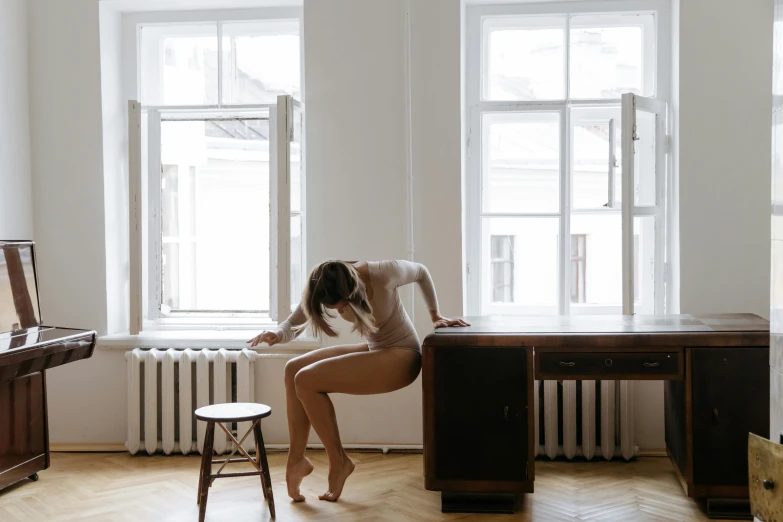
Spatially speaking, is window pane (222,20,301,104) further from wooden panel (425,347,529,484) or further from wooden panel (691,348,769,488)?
wooden panel (691,348,769,488)

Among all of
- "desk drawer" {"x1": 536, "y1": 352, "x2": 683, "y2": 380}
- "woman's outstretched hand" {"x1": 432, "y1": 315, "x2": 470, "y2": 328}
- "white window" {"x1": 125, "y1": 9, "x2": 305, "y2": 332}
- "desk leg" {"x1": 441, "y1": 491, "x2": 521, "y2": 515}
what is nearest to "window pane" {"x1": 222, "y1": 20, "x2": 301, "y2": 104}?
"white window" {"x1": 125, "y1": 9, "x2": 305, "y2": 332}

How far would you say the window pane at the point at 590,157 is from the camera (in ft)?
16.3

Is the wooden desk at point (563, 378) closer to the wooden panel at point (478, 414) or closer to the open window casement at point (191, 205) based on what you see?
the wooden panel at point (478, 414)

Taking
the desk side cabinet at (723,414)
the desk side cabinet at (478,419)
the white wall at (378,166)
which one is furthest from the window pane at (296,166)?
the desk side cabinet at (723,414)

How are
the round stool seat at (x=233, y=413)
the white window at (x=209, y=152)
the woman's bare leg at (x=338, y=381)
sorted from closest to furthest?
the round stool seat at (x=233, y=413) → the woman's bare leg at (x=338, y=381) → the white window at (x=209, y=152)

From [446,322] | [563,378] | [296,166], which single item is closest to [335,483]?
[446,322]

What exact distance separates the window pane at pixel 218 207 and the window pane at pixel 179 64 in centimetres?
20

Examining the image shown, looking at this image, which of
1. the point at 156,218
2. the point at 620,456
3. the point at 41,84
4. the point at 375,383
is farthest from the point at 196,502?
the point at 41,84

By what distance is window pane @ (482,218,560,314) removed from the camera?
16.4ft

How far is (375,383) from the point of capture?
4004mm

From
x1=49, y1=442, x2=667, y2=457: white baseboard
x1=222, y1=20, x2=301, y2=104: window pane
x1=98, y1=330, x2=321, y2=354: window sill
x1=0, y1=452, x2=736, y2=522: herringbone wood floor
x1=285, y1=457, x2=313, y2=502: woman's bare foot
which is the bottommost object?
x1=0, y1=452, x2=736, y2=522: herringbone wood floor

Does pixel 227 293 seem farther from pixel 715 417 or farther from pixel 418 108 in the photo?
pixel 715 417

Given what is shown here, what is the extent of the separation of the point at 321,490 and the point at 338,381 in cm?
65

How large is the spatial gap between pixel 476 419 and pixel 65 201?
2856mm
